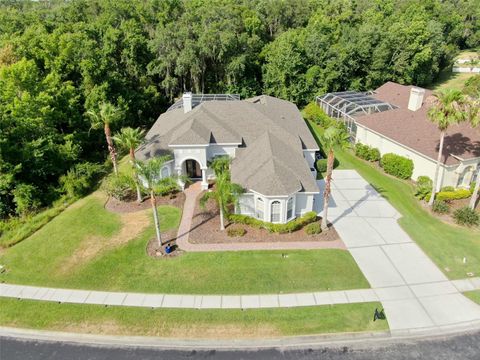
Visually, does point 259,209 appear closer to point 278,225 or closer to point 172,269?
point 278,225

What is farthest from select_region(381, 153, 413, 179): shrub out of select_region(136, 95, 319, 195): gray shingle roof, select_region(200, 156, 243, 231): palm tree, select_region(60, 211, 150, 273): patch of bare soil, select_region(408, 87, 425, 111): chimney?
select_region(60, 211, 150, 273): patch of bare soil

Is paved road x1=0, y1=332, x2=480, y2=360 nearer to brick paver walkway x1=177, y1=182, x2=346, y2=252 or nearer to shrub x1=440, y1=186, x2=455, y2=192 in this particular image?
brick paver walkway x1=177, y1=182, x2=346, y2=252

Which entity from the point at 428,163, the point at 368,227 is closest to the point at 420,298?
the point at 368,227

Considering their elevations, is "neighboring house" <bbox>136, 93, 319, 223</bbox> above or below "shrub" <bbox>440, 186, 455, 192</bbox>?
above

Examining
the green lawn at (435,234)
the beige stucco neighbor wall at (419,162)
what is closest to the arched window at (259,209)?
the green lawn at (435,234)

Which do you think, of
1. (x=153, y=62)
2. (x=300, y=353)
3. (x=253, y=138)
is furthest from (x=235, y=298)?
(x=153, y=62)

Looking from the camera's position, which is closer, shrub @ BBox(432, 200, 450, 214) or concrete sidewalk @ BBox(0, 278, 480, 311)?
concrete sidewalk @ BBox(0, 278, 480, 311)
